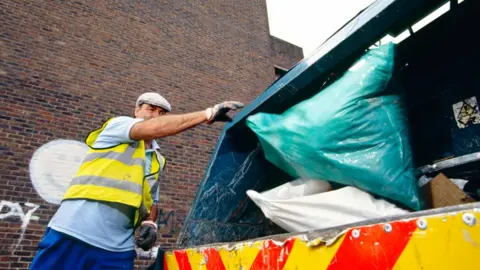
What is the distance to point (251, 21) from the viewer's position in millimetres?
7801

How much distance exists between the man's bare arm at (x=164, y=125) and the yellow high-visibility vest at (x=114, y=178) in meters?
0.16

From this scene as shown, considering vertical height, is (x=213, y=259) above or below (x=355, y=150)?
below

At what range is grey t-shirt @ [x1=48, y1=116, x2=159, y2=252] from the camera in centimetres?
149

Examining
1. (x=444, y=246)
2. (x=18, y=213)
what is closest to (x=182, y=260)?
(x=444, y=246)

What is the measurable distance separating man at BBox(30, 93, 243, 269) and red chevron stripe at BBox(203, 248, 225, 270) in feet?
1.77

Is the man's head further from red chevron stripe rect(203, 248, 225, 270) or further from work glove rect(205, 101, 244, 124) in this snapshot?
red chevron stripe rect(203, 248, 225, 270)

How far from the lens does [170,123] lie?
1554 mm

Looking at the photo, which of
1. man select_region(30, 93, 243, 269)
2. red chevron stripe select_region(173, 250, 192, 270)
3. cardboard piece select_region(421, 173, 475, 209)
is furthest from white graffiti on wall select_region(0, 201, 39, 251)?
cardboard piece select_region(421, 173, 475, 209)

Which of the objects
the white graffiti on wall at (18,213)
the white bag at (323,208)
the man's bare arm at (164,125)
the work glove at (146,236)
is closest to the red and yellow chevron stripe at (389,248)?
the white bag at (323,208)

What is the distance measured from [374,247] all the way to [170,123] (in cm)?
109

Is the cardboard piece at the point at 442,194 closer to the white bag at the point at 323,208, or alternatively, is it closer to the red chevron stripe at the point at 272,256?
the white bag at the point at 323,208

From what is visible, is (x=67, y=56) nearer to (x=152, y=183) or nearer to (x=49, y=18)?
(x=49, y=18)

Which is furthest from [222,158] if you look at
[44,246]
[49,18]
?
[49,18]

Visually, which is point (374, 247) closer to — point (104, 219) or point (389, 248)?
point (389, 248)
